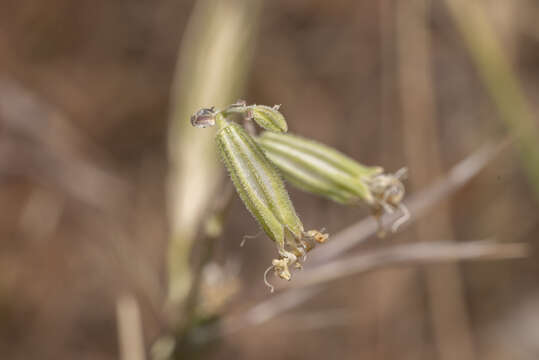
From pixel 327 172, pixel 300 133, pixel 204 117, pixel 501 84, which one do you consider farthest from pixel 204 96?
pixel 300 133

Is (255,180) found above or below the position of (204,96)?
below

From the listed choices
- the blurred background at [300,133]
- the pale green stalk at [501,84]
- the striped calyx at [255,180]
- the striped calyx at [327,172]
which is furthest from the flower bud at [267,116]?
the blurred background at [300,133]

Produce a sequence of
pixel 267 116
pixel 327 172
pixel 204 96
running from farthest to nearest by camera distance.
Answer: pixel 204 96, pixel 327 172, pixel 267 116

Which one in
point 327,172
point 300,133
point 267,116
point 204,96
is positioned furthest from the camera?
point 300,133

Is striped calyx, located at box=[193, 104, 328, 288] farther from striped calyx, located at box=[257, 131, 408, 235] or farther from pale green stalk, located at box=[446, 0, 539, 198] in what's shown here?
pale green stalk, located at box=[446, 0, 539, 198]

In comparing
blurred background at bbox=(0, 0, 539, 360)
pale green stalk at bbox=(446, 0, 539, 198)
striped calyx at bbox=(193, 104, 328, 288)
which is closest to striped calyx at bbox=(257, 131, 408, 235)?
striped calyx at bbox=(193, 104, 328, 288)

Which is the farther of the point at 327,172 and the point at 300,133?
the point at 300,133

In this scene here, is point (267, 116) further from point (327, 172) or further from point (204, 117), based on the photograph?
point (327, 172)

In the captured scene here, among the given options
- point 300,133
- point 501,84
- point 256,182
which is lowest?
point 256,182

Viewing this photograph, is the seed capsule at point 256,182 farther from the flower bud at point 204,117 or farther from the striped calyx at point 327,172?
the striped calyx at point 327,172
